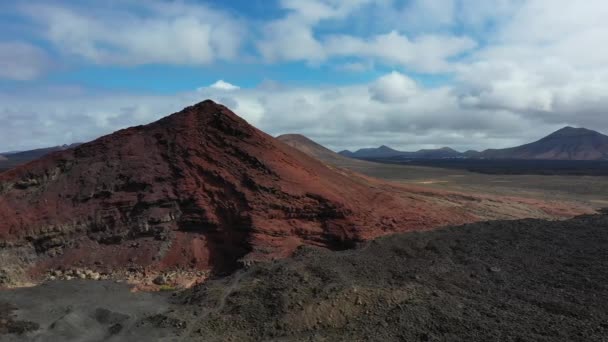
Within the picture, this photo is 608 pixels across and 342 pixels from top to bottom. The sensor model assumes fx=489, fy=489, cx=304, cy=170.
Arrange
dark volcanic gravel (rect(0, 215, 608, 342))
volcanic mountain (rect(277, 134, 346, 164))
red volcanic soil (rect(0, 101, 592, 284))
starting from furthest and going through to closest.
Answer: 1. volcanic mountain (rect(277, 134, 346, 164))
2. red volcanic soil (rect(0, 101, 592, 284))
3. dark volcanic gravel (rect(0, 215, 608, 342))

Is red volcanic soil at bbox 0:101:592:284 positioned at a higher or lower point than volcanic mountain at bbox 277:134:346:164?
lower

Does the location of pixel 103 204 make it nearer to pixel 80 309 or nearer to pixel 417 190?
pixel 80 309

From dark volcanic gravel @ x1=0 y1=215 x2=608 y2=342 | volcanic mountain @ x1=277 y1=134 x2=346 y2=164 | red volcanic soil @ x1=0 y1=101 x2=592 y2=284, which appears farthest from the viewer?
volcanic mountain @ x1=277 y1=134 x2=346 y2=164

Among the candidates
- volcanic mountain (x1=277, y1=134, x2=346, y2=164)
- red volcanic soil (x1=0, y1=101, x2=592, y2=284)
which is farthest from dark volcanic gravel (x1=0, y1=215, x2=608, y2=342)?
volcanic mountain (x1=277, y1=134, x2=346, y2=164)

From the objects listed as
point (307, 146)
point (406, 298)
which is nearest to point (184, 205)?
point (406, 298)

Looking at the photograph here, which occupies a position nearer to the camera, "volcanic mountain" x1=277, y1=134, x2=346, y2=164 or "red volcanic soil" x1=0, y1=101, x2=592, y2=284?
"red volcanic soil" x1=0, y1=101, x2=592, y2=284

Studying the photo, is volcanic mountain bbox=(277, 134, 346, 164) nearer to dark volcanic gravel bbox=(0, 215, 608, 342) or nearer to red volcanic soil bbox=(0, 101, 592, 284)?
red volcanic soil bbox=(0, 101, 592, 284)
